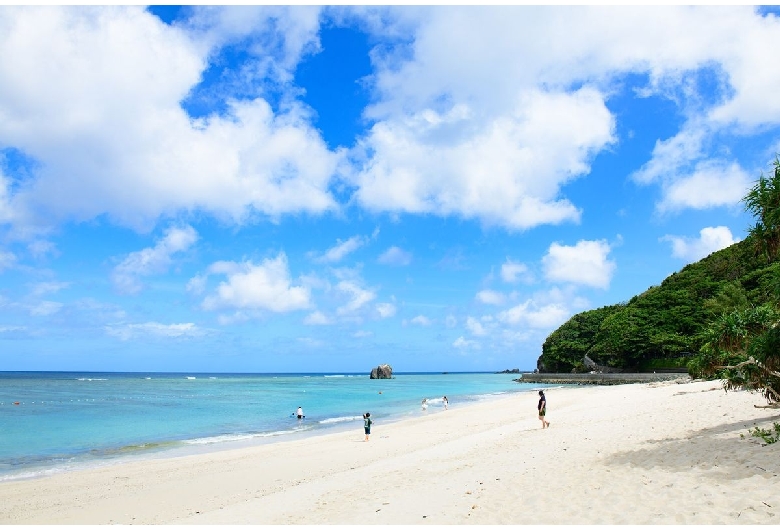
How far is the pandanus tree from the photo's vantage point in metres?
11.0

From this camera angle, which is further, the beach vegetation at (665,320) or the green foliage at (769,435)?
the beach vegetation at (665,320)

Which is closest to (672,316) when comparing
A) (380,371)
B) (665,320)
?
(665,320)

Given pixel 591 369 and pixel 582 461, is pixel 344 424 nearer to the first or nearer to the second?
pixel 582 461

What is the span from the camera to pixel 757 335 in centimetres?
1245

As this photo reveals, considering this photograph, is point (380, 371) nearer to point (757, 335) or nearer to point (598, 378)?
point (598, 378)

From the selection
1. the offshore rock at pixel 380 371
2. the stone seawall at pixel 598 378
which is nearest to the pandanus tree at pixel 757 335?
the stone seawall at pixel 598 378

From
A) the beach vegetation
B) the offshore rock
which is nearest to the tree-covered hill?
the beach vegetation

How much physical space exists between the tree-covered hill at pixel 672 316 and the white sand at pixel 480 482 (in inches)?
2395

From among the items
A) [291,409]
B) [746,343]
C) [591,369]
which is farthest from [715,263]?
[746,343]

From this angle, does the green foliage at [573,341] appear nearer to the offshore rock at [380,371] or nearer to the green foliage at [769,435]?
the offshore rock at [380,371]

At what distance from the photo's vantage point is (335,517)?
10.0m

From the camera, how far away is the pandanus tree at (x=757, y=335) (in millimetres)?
11023

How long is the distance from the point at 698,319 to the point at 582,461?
78.8 metres

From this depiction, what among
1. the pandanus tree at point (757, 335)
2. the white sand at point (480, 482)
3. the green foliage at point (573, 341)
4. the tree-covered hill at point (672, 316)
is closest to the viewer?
the white sand at point (480, 482)
